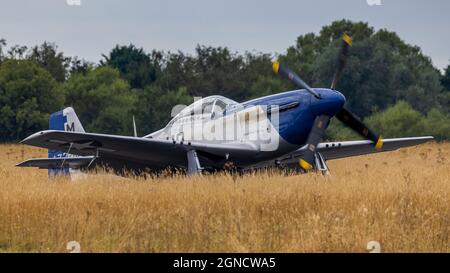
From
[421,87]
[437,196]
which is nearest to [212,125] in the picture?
[437,196]

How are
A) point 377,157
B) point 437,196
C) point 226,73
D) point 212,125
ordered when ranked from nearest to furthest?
1. point 437,196
2. point 212,125
3. point 377,157
4. point 226,73

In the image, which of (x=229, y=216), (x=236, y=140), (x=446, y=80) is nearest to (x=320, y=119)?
(x=236, y=140)

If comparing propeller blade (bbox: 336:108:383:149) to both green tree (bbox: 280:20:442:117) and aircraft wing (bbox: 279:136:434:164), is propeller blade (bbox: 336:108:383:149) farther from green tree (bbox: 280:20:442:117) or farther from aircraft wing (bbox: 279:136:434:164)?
green tree (bbox: 280:20:442:117)

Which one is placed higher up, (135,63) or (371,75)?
(135,63)

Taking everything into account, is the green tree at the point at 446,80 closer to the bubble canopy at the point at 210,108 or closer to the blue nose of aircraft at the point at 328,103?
the bubble canopy at the point at 210,108

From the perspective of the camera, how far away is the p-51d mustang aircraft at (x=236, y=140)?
1327 cm

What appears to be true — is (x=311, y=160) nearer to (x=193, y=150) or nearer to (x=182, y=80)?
(x=193, y=150)

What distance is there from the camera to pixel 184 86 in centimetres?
4744

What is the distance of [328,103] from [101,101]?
33.8 m

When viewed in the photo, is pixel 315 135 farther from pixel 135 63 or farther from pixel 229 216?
pixel 135 63

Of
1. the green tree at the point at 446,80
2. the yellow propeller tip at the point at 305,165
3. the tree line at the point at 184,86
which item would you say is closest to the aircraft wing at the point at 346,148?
the yellow propeller tip at the point at 305,165

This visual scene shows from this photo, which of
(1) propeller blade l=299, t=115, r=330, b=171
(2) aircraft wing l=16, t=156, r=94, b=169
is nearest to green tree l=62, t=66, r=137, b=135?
(2) aircraft wing l=16, t=156, r=94, b=169

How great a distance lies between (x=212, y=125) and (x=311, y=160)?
1897 mm

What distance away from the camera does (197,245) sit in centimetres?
783
